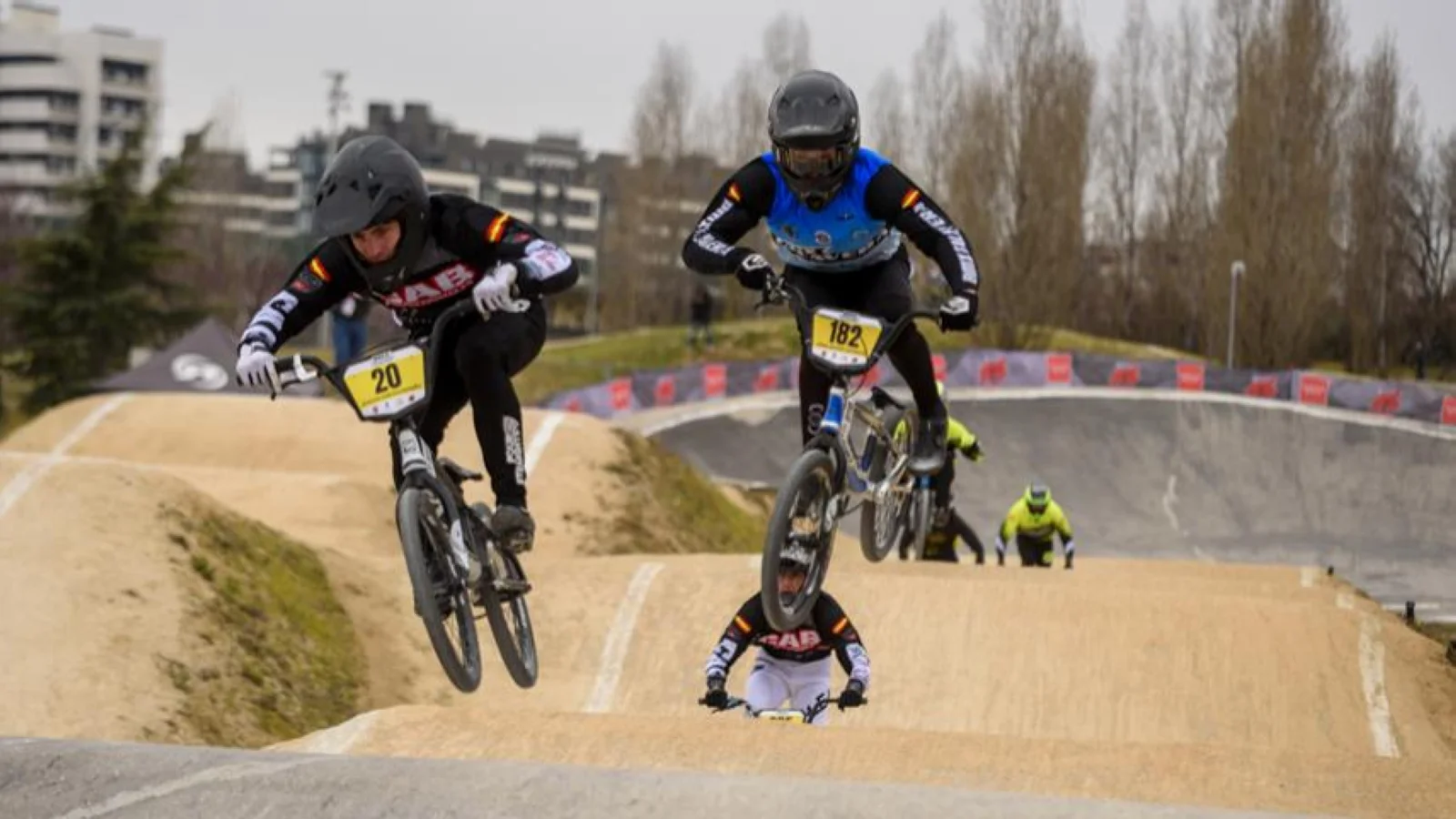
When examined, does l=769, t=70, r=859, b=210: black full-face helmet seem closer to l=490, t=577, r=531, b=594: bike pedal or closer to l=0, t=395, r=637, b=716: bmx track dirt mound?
l=490, t=577, r=531, b=594: bike pedal

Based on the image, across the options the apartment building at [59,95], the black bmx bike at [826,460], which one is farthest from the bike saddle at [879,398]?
the apartment building at [59,95]

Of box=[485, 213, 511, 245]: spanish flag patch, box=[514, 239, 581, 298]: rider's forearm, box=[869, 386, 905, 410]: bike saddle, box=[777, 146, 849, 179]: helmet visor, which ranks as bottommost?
box=[869, 386, 905, 410]: bike saddle

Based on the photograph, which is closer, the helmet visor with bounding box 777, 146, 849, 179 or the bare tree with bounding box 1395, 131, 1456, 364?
the helmet visor with bounding box 777, 146, 849, 179

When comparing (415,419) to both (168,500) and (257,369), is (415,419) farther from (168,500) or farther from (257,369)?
(168,500)

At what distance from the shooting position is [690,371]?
53.8 metres

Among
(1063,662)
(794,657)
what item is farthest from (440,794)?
(1063,662)

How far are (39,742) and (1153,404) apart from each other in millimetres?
44231

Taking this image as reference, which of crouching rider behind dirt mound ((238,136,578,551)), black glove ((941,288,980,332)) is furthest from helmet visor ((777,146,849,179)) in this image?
crouching rider behind dirt mound ((238,136,578,551))

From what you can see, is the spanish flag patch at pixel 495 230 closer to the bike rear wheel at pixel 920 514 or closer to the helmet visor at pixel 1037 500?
the bike rear wheel at pixel 920 514

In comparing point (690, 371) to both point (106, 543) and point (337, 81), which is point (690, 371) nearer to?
point (337, 81)

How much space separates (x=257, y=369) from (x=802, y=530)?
10.5 feet

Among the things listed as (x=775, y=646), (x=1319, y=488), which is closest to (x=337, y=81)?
(x=1319, y=488)

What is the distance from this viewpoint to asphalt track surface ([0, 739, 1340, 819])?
7.25m

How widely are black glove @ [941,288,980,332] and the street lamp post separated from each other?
39.7 metres
